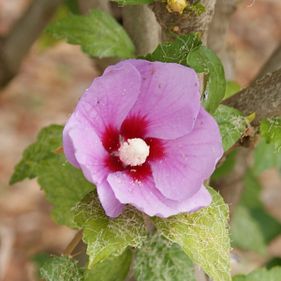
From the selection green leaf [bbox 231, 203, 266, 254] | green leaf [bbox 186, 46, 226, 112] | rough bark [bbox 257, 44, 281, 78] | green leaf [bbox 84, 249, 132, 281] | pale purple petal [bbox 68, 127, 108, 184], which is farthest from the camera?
green leaf [bbox 231, 203, 266, 254]

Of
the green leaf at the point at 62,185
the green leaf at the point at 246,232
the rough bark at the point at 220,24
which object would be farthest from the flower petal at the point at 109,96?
Answer: the green leaf at the point at 246,232

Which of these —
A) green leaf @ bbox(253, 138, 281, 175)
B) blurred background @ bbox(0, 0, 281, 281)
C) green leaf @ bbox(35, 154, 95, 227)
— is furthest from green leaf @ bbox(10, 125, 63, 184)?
blurred background @ bbox(0, 0, 281, 281)

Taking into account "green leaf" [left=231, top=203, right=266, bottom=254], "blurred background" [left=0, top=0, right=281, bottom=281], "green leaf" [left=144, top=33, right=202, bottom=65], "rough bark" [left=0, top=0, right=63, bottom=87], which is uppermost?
"green leaf" [left=144, top=33, right=202, bottom=65]

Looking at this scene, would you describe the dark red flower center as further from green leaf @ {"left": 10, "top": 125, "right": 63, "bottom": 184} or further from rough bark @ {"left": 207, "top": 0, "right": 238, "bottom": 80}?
rough bark @ {"left": 207, "top": 0, "right": 238, "bottom": 80}

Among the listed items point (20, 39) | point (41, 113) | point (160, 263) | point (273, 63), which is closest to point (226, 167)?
point (273, 63)

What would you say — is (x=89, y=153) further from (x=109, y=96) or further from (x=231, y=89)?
(x=231, y=89)

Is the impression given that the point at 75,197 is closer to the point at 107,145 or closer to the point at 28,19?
the point at 107,145
